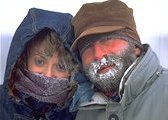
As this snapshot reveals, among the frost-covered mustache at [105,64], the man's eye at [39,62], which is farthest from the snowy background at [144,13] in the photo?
the frost-covered mustache at [105,64]

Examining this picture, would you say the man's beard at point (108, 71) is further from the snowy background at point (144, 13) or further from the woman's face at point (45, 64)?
the snowy background at point (144, 13)

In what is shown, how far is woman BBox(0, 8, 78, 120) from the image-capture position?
2.82 m

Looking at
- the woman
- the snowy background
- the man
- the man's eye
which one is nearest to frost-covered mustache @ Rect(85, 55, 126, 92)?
the man

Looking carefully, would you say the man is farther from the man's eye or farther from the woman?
the man's eye

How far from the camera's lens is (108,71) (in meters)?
2.78

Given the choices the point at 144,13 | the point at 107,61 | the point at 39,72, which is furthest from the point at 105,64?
the point at 144,13

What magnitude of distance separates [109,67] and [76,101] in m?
0.33

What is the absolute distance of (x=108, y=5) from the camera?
2.98 meters

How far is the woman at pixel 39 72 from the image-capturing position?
9.24 feet

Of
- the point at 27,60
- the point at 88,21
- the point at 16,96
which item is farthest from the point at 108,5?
the point at 16,96

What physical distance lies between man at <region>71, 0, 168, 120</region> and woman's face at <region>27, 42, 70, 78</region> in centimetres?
16

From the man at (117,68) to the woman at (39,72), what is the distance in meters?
0.12

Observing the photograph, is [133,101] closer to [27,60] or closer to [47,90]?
[47,90]

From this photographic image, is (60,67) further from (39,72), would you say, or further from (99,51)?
(99,51)
